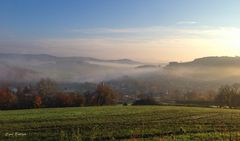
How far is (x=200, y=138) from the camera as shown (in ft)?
86.9

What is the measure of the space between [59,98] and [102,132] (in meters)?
89.4

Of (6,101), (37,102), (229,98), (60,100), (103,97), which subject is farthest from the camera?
(103,97)

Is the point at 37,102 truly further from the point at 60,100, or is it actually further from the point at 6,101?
the point at 6,101

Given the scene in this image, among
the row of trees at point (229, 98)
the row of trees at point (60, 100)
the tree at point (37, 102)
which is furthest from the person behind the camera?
the row of trees at point (229, 98)

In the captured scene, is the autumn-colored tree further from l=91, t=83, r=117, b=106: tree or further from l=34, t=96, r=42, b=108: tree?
l=91, t=83, r=117, b=106: tree

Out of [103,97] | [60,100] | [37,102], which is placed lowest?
[37,102]

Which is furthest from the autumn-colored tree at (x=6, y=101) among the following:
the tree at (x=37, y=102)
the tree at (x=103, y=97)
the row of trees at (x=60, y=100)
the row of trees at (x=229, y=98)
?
the row of trees at (x=229, y=98)

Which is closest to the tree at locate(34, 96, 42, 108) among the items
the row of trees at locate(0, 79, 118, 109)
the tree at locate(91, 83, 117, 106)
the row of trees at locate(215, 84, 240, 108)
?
the row of trees at locate(0, 79, 118, 109)

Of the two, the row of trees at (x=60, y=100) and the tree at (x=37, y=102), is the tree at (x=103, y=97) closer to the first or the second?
the row of trees at (x=60, y=100)

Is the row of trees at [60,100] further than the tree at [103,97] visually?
No

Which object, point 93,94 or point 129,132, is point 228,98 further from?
point 129,132

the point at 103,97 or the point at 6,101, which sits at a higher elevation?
the point at 103,97

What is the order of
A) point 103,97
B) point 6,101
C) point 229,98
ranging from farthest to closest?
point 103,97 → point 229,98 → point 6,101

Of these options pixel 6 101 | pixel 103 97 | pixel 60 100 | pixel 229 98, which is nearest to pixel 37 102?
pixel 60 100
